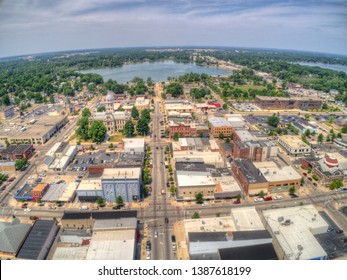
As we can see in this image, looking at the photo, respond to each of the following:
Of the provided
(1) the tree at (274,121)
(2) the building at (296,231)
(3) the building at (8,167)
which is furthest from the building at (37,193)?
(1) the tree at (274,121)

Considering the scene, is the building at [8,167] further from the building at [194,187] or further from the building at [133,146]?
the building at [194,187]

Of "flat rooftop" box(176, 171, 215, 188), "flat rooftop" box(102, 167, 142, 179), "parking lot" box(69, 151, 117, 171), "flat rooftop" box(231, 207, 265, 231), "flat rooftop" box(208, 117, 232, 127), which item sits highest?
"flat rooftop" box(102, 167, 142, 179)

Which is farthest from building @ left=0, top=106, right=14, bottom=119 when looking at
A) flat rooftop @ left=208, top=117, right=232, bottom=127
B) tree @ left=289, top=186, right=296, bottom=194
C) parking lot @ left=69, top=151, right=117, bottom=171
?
tree @ left=289, top=186, right=296, bottom=194

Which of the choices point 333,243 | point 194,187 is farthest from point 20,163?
point 333,243

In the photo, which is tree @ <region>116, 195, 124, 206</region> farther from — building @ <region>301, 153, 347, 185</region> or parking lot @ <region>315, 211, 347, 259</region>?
building @ <region>301, 153, 347, 185</region>

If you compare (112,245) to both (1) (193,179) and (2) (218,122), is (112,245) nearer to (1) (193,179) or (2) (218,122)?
(1) (193,179)

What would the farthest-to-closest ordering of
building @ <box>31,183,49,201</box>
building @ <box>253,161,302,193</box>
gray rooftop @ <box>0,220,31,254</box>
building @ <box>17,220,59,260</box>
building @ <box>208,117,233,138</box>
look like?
1. building @ <box>208,117,233,138</box>
2. building @ <box>253,161,302,193</box>
3. building @ <box>31,183,49,201</box>
4. gray rooftop @ <box>0,220,31,254</box>
5. building @ <box>17,220,59,260</box>
